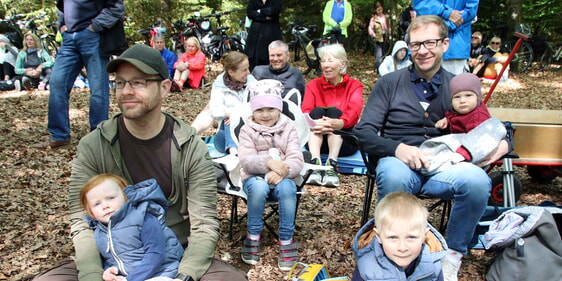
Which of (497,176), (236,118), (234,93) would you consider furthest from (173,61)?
(497,176)

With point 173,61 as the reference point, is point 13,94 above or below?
below

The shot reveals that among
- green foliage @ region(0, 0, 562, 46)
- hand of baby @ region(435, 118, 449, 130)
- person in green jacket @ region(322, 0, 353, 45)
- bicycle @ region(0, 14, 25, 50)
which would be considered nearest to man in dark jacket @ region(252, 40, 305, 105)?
hand of baby @ region(435, 118, 449, 130)

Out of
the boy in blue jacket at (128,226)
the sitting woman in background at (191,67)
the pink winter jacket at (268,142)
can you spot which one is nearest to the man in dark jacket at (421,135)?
the pink winter jacket at (268,142)

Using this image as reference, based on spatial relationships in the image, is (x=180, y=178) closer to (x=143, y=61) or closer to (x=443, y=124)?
(x=143, y=61)

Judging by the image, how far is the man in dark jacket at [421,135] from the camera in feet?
8.69

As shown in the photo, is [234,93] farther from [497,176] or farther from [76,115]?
[76,115]

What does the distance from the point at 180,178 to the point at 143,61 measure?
0.56 meters

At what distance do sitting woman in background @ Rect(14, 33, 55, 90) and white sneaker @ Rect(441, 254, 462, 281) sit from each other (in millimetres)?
8941

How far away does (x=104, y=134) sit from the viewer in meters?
2.10

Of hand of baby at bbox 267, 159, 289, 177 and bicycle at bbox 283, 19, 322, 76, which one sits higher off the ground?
bicycle at bbox 283, 19, 322, 76

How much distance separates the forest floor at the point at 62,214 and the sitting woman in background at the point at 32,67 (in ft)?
7.77

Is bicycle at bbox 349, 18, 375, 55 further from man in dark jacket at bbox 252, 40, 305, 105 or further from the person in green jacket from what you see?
man in dark jacket at bbox 252, 40, 305, 105

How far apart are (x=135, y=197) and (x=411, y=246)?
1.23 metres

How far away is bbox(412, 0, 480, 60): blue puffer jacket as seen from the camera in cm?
415
